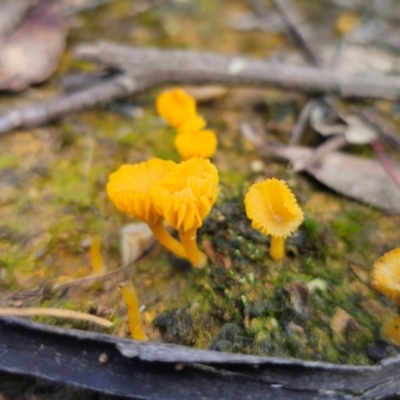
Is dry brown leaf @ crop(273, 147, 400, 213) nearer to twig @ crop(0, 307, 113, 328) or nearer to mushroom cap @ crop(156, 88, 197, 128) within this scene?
mushroom cap @ crop(156, 88, 197, 128)

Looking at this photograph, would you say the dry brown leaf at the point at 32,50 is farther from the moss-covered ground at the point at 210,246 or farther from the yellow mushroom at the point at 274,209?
the yellow mushroom at the point at 274,209

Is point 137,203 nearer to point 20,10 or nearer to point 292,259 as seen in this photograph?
point 292,259

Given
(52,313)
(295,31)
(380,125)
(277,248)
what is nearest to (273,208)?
(277,248)

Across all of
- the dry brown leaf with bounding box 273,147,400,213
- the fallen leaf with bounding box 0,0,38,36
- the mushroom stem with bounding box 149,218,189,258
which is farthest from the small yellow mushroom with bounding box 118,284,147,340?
the fallen leaf with bounding box 0,0,38,36

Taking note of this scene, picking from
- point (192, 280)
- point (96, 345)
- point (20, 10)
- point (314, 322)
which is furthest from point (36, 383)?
point (20, 10)

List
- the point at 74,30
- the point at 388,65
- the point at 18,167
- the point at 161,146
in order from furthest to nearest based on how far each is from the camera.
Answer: the point at 74,30, the point at 388,65, the point at 161,146, the point at 18,167

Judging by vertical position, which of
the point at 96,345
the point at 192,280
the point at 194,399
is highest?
the point at 96,345
